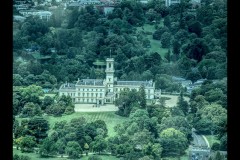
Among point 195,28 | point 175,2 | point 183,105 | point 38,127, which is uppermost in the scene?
point 175,2

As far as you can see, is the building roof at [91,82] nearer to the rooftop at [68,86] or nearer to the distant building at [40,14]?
the rooftop at [68,86]

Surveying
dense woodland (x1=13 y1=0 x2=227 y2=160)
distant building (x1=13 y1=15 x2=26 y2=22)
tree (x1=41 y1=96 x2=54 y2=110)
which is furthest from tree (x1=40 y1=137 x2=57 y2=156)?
distant building (x1=13 y1=15 x2=26 y2=22)

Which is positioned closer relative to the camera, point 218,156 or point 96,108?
point 218,156

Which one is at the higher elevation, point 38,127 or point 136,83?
point 136,83

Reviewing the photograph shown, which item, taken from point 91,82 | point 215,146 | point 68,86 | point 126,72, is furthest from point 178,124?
point 68,86

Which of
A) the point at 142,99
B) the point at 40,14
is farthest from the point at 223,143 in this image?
the point at 40,14

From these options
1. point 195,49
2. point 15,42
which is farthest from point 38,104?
point 195,49

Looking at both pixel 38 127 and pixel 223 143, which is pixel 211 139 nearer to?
pixel 223 143
